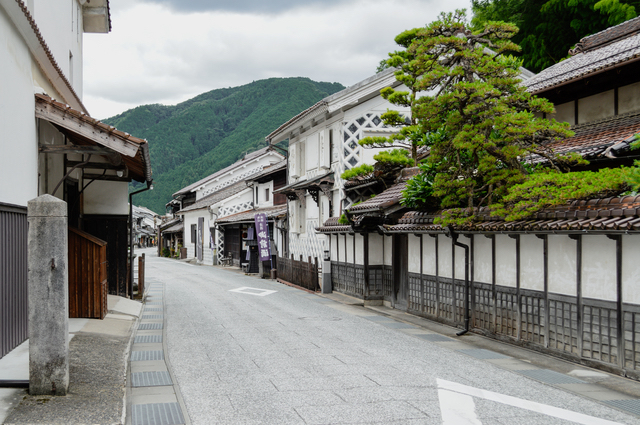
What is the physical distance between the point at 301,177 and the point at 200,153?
7496 centimetres

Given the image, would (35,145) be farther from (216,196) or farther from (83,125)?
(216,196)

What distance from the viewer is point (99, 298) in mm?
12141

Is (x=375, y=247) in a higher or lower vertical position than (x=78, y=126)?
lower

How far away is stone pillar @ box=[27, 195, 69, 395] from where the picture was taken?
629 cm

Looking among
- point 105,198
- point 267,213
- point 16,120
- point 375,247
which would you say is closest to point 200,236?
point 267,213

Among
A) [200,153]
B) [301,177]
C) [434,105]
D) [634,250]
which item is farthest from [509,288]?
[200,153]

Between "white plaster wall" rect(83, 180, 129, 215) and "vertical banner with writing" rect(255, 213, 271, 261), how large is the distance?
12.7 m

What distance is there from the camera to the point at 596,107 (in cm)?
1391

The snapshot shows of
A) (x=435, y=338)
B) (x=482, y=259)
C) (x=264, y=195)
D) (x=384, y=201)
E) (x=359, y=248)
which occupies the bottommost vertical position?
(x=435, y=338)

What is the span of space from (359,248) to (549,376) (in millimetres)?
11627

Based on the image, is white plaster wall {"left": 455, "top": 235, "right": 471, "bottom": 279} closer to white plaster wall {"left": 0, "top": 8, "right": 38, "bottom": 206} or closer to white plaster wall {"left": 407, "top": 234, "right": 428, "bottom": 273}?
white plaster wall {"left": 407, "top": 234, "right": 428, "bottom": 273}

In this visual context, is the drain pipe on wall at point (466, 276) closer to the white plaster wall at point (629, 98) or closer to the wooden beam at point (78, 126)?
the white plaster wall at point (629, 98)

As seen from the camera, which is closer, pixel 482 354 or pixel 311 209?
pixel 482 354

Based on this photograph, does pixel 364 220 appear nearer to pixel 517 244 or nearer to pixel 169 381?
pixel 517 244
